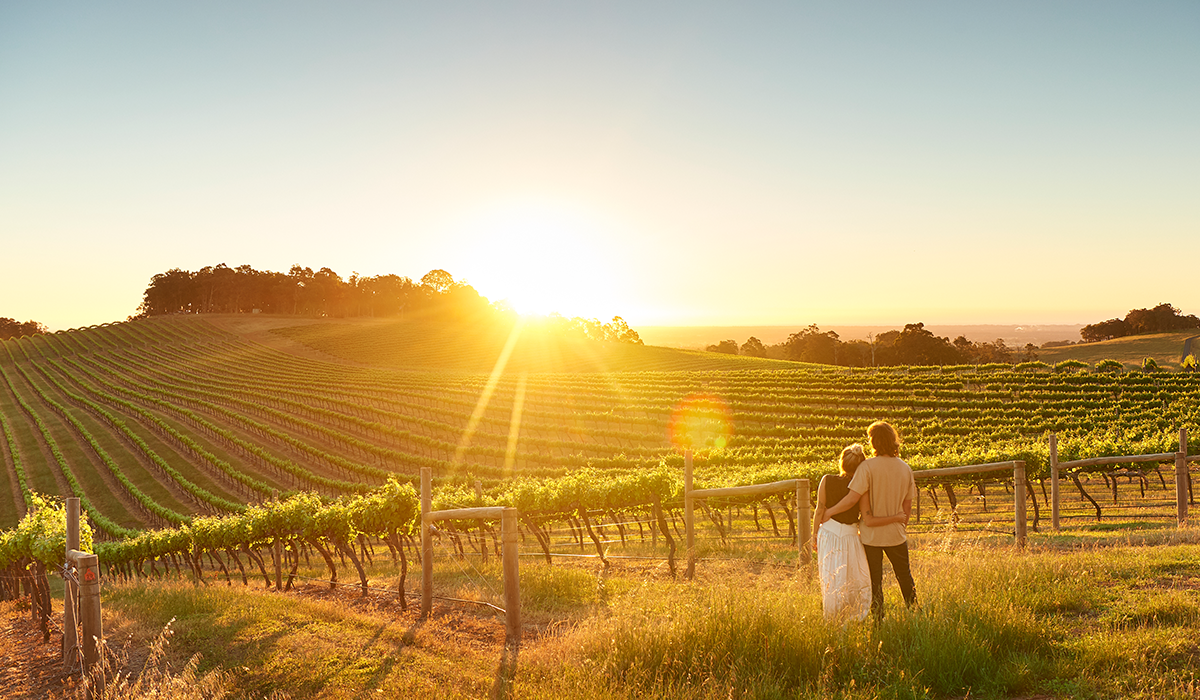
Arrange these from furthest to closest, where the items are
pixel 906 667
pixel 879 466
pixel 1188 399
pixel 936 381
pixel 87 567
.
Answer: pixel 936 381, pixel 1188 399, pixel 87 567, pixel 879 466, pixel 906 667

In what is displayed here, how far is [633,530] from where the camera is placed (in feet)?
83.7

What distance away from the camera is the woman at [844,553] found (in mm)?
5826

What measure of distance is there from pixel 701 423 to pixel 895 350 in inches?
2406

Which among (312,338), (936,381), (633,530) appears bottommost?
(633,530)

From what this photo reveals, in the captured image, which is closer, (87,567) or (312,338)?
(87,567)

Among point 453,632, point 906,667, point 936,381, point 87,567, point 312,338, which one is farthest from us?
point 312,338

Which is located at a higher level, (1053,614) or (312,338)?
(312,338)

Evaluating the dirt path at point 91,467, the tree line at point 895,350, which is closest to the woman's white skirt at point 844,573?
the dirt path at point 91,467

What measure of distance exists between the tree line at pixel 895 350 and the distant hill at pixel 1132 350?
3.95m

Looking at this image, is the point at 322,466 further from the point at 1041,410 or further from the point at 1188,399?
the point at 1188,399

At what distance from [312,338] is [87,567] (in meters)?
102

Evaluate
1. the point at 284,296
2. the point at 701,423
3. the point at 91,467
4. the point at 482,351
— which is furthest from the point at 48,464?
the point at 284,296

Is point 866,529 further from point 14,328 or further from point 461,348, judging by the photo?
point 14,328

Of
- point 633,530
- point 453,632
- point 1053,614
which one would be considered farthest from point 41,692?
point 633,530
